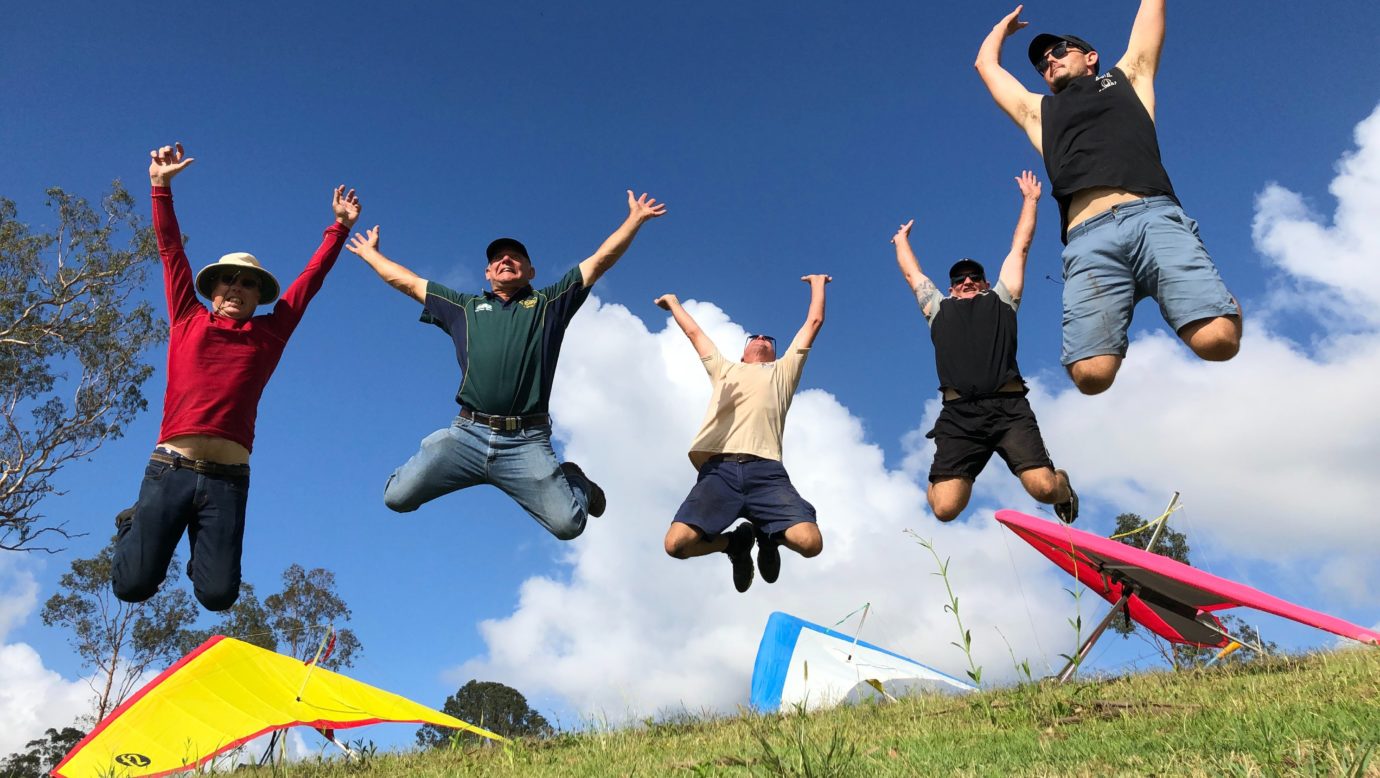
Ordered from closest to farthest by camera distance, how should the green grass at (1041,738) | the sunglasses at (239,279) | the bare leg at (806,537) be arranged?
the green grass at (1041,738) → the sunglasses at (239,279) → the bare leg at (806,537)

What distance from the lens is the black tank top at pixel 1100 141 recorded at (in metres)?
5.48

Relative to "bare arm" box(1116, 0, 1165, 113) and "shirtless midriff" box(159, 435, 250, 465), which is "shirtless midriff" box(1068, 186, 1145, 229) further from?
"shirtless midriff" box(159, 435, 250, 465)

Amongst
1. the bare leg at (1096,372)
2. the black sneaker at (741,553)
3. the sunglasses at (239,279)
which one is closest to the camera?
the bare leg at (1096,372)

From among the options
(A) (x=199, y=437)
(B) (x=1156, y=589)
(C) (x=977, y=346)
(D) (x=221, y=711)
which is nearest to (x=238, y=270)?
(A) (x=199, y=437)

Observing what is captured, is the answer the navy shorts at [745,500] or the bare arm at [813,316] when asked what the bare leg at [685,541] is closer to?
the navy shorts at [745,500]

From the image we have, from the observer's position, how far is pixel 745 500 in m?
7.24

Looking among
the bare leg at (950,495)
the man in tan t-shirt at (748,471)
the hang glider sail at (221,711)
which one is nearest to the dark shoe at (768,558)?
the man in tan t-shirt at (748,471)

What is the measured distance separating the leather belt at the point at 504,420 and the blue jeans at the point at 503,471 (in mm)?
29

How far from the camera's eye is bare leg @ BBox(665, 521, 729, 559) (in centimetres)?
711

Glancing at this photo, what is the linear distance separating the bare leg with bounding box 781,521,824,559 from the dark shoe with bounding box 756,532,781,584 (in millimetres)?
316

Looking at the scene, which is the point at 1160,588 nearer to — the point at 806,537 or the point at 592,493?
the point at 806,537

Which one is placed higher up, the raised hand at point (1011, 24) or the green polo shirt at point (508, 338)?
the raised hand at point (1011, 24)

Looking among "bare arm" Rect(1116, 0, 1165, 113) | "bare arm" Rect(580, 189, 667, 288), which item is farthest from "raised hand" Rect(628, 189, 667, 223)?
"bare arm" Rect(1116, 0, 1165, 113)

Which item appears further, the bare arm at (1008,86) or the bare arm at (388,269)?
the bare arm at (388,269)
